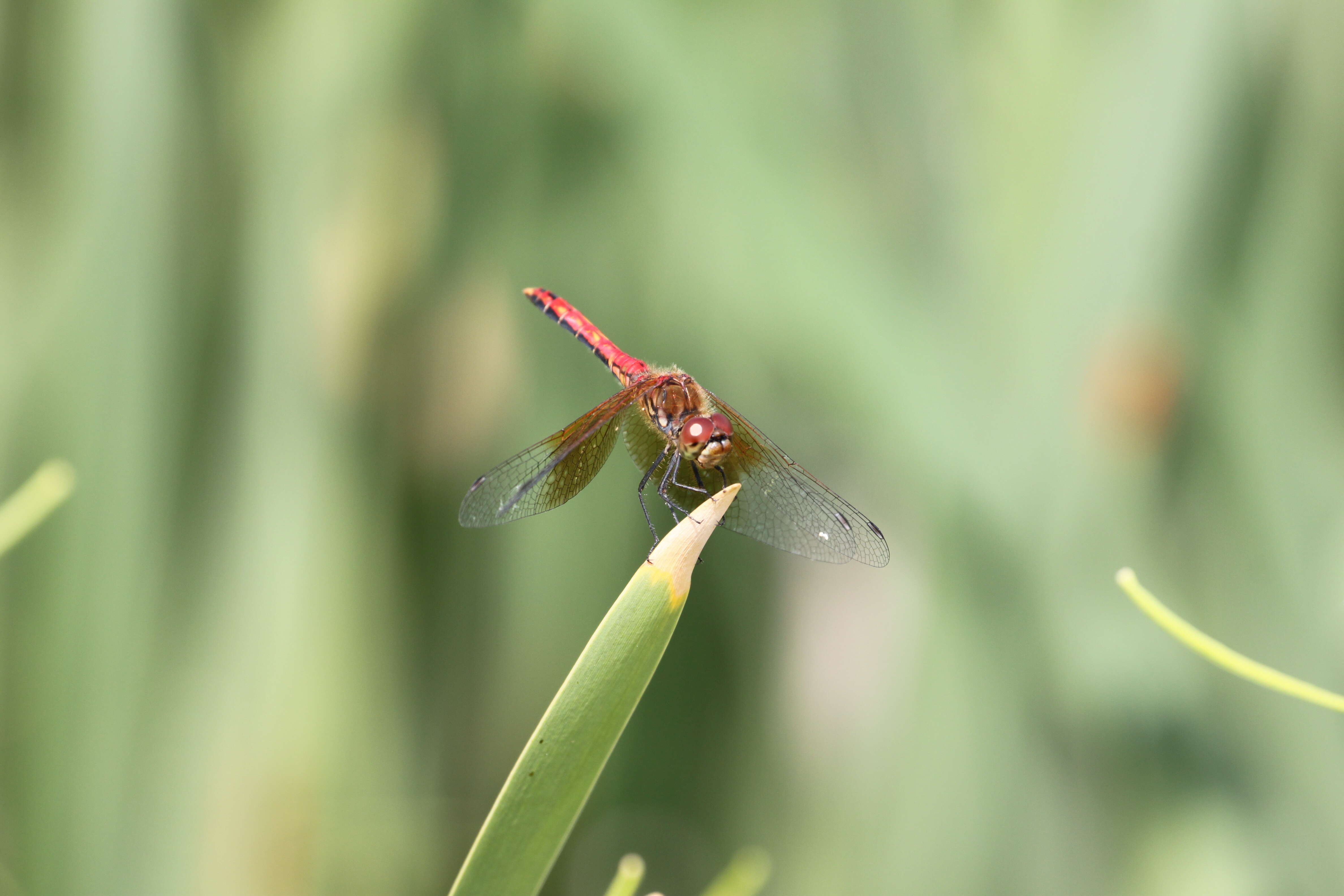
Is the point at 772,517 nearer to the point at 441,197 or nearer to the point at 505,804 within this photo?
the point at 505,804

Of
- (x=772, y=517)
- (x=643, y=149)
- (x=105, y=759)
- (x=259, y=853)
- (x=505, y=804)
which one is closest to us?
(x=505, y=804)

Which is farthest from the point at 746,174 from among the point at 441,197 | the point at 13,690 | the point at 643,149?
the point at 13,690

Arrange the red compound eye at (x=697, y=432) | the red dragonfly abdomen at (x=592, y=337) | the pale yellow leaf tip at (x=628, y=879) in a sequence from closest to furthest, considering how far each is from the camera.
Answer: the pale yellow leaf tip at (x=628, y=879), the red compound eye at (x=697, y=432), the red dragonfly abdomen at (x=592, y=337)

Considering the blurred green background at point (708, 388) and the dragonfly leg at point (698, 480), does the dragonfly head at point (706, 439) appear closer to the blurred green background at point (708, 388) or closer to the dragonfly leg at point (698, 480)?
the dragonfly leg at point (698, 480)

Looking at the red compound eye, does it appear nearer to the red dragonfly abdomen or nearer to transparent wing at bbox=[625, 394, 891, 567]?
transparent wing at bbox=[625, 394, 891, 567]

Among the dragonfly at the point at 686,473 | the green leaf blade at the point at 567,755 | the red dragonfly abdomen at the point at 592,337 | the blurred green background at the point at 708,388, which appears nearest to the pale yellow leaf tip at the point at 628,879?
the green leaf blade at the point at 567,755

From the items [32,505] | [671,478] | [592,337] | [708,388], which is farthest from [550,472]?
[708,388]

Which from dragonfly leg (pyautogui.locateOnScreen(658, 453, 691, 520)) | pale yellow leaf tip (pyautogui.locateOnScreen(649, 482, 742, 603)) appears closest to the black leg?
dragonfly leg (pyautogui.locateOnScreen(658, 453, 691, 520))
